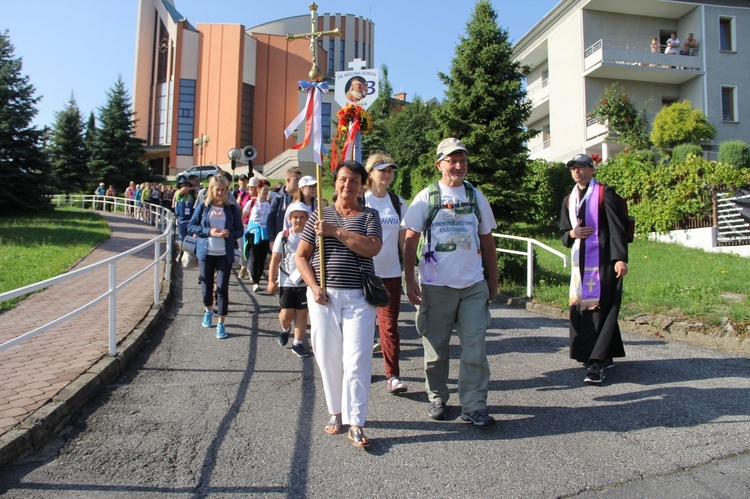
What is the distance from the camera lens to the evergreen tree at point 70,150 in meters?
38.7

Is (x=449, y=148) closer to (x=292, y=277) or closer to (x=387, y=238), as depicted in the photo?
(x=387, y=238)

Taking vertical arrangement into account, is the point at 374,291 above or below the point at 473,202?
below

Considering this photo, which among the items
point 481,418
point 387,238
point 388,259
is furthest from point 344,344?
point 387,238

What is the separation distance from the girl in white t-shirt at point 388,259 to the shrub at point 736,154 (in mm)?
19877

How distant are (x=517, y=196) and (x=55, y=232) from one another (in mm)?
13995

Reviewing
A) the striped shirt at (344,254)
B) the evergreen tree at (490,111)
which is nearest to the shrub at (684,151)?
the evergreen tree at (490,111)

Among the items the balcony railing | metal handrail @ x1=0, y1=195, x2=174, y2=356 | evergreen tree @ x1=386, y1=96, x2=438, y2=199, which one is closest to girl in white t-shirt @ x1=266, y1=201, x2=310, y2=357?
metal handrail @ x1=0, y1=195, x2=174, y2=356

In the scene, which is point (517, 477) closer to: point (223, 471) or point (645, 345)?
point (223, 471)

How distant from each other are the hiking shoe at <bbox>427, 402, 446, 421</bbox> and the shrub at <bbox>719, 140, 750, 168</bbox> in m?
20.7

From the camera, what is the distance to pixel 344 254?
400cm

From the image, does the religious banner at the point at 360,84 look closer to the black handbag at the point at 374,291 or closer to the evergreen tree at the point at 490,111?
the black handbag at the point at 374,291

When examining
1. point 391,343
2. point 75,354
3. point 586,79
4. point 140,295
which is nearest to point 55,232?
point 140,295

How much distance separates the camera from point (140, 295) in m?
9.16

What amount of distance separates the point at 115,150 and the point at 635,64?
33926 millimetres
